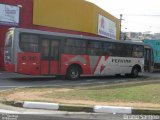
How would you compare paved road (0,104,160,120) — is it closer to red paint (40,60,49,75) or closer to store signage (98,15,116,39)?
red paint (40,60,49,75)

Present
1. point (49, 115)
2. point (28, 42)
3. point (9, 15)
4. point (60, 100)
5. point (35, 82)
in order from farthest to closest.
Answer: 1. point (9, 15)
2. point (28, 42)
3. point (35, 82)
4. point (60, 100)
5. point (49, 115)

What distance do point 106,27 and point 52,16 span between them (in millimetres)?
10807

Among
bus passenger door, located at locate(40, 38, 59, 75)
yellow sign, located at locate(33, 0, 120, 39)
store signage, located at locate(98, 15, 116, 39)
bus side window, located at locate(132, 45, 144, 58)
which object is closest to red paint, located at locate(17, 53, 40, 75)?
bus passenger door, located at locate(40, 38, 59, 75)

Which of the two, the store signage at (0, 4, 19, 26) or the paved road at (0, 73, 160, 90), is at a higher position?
the store signage at (0, 4, 19, 26)

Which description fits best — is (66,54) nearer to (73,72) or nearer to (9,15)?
(73,72)

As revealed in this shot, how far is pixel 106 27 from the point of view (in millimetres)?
41781

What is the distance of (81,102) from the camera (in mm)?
11883

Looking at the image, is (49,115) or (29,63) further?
(29,63)


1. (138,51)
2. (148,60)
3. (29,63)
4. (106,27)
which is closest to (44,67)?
(29,63)

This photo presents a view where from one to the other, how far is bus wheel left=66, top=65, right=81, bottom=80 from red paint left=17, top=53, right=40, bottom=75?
2.39 meters

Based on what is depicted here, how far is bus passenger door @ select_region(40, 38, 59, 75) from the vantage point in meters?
22.3

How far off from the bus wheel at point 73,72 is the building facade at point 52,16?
23.7 ft

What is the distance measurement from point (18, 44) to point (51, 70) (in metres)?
2.68

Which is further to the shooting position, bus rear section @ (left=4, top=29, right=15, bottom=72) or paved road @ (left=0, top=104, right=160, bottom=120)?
bus rear section @ (left=4, top=29, right=15, bottom=72)
